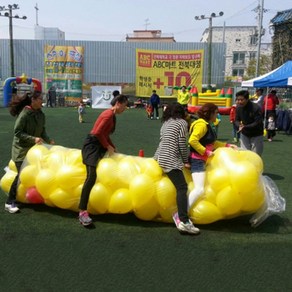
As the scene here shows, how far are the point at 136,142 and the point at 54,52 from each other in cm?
2373

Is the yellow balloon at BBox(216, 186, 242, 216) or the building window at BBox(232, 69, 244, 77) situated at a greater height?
the building window at BBox(232, 69, 244, 77)

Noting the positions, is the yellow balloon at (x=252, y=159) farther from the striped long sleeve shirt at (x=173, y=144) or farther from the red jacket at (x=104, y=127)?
the red jacket at (x=104, y=127)

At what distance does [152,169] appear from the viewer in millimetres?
4480

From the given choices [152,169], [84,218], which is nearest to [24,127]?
[84,218]

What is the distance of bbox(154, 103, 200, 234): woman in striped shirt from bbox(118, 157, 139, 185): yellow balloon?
13.7 inches

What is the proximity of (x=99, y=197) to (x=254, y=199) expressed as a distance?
1826 mm

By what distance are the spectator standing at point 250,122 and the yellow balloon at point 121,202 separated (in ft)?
9.20

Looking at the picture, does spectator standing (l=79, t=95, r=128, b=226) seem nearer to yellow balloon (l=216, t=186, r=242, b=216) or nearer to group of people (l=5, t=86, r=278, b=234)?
group of people (l=5, t=86, r=278, b=234)

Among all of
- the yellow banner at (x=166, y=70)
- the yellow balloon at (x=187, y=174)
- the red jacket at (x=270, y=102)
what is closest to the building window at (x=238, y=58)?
the yellow banner at (x=166, y=70)

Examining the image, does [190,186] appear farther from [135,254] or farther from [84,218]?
[84,218]

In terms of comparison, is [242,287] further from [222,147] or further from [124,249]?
[222,147]

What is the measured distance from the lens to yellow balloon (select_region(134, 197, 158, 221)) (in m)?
4.42

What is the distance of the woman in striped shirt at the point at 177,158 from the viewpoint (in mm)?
4293

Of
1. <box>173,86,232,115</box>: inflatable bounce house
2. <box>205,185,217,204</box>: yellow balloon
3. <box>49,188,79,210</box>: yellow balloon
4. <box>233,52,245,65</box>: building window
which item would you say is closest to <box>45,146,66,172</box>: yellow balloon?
<box>49,188,79,210</box>: yellow balloon
